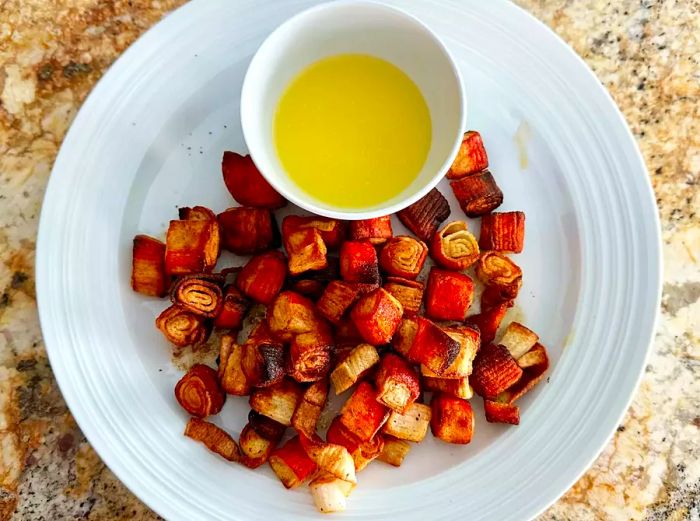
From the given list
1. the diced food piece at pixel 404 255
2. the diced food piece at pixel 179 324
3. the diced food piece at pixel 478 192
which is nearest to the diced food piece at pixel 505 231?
the diced food piece at pixel 478 192

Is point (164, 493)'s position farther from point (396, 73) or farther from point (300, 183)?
point (396, 73)

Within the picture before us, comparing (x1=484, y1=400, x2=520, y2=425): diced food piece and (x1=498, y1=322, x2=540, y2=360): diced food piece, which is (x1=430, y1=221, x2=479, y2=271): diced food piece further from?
(x1=484, y1=400, x2=520, y2=425): diced food piece

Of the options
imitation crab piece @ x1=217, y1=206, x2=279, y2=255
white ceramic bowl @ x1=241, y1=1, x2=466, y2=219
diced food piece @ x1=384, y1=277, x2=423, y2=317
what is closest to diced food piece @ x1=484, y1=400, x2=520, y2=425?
diced food piece @ x1=384, y1=277, x2=423, y2=317

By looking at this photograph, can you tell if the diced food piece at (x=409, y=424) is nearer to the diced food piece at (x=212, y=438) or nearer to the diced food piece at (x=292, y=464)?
the diced food piece at (x=292, y=464)

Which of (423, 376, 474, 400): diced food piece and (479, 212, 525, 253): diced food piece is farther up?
(479, 212, 525, 253): diced food piece

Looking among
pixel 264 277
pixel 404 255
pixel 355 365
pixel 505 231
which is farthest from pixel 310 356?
pixel 505 231
